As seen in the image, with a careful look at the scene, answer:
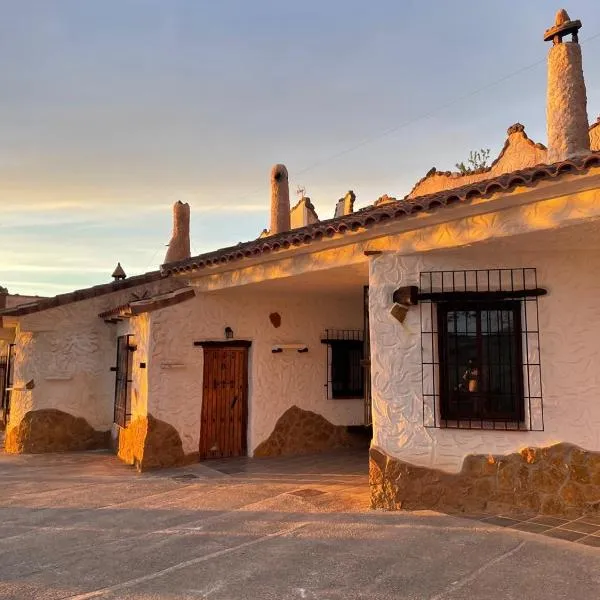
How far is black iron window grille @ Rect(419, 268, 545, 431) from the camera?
5.96 metres

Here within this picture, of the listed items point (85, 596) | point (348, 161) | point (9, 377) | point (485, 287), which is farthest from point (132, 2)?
point (348, 161)

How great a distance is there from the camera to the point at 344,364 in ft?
35.9

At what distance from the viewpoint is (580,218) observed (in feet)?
15.6

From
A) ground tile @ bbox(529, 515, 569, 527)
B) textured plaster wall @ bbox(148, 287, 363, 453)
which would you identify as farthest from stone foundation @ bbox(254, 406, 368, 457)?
ground tile @ bbox(529, 515, 569, 527)

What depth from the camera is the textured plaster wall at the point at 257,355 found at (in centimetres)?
908

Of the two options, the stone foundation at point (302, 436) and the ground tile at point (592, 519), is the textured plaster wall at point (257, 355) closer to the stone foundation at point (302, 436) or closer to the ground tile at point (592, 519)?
the stone foundation at point (302, 436)

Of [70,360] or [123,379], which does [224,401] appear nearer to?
[123,379]

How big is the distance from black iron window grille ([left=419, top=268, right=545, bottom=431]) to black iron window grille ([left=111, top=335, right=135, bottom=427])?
592cm

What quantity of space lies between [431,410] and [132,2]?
711 cm

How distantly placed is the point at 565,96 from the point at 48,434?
10.7 meters

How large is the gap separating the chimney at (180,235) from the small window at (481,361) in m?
8.22

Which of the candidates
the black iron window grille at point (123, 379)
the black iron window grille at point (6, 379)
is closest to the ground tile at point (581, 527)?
the black iron window grille at point (123, 379)

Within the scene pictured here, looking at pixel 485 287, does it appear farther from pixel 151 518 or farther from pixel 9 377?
pixel 9 377

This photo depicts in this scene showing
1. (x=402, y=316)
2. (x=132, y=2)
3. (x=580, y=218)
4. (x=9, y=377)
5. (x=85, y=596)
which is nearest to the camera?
(x=85, y=596)
